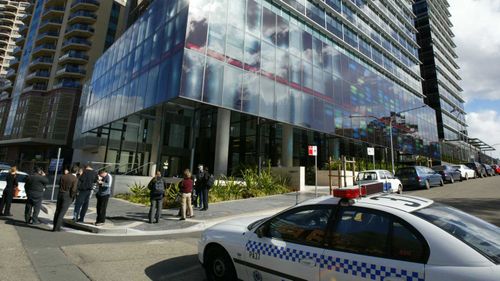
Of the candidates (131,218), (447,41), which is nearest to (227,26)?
(131,218)

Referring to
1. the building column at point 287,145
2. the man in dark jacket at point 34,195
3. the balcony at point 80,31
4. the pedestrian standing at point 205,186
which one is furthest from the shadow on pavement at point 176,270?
the balcony at point 80,31

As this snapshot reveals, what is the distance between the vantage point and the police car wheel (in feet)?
12.6

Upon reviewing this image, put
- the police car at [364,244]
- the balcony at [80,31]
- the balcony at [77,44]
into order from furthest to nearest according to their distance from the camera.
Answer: the balcony at [80,31] → the balcony at [77,44] → the police car at [364,244]

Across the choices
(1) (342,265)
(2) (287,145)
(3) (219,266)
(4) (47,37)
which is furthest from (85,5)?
(1) (342,265)

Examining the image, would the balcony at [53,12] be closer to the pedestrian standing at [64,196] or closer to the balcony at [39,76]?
the balcony at [39,76]

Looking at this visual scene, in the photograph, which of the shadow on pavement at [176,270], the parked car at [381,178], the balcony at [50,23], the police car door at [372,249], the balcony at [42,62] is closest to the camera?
the police car door at [372,249]

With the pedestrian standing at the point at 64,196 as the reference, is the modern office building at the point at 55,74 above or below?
above

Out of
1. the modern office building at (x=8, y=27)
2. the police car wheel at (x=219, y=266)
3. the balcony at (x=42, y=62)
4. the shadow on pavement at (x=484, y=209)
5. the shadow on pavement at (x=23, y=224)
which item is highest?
the modern office building at (x=8, y=27)

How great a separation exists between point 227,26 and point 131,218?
1415 centimetres

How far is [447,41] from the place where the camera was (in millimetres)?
84125

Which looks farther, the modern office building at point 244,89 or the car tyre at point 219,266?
the modern office building at point 244,89

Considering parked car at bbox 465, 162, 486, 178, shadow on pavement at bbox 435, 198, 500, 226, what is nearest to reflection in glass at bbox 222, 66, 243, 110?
shadow on pavement at bbox 435, 198, 500, 226

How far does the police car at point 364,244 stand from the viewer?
2400mm

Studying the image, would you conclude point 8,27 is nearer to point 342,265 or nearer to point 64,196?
point 64,196
